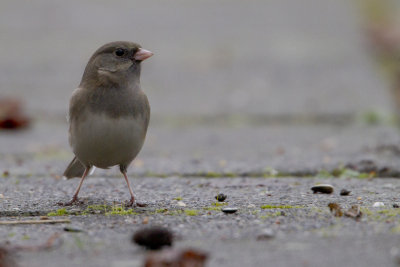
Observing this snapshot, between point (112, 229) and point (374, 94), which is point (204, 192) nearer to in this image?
point (112, 229)

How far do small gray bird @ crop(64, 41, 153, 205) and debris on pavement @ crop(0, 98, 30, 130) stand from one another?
2177 mm

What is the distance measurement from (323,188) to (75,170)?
146 cm

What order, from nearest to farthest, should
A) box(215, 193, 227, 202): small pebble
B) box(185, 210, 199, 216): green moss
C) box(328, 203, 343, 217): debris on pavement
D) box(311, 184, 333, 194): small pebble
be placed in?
box(328, 203, 343, 217): debris on pavement, box(185, 210, 199, 216): green moss, box(215, 193, 227, 202): small pebble, box(311, 184, 333, 194): small pebble

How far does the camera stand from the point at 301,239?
2625 millimetres

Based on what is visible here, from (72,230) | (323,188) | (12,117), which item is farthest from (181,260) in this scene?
(12,117)

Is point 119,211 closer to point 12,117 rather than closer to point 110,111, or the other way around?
point 110,111

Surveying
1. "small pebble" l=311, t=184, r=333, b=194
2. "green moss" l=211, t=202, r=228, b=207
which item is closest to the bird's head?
"green moss" l=211, t=202, r=228, b=207

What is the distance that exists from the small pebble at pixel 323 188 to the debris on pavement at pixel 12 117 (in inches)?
120

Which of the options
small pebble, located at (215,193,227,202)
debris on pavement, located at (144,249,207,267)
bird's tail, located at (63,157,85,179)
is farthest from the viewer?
bird's tail, located at (63,157,85,179)

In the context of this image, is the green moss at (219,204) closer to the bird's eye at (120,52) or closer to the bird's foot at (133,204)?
the bird's foot at (133,204)

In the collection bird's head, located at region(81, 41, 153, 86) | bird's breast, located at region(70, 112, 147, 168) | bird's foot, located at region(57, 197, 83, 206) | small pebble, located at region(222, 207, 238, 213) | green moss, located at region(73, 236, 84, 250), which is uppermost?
bird's head, located at region(81, 41, 153, 86)

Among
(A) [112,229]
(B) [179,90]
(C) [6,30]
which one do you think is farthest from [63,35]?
(A) [112,229]

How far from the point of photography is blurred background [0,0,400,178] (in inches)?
202

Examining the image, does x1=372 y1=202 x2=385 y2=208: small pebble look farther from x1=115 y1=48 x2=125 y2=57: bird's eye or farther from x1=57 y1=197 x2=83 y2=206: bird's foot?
x1=115 y1=48 x2=125 y2=57: bird's eye
